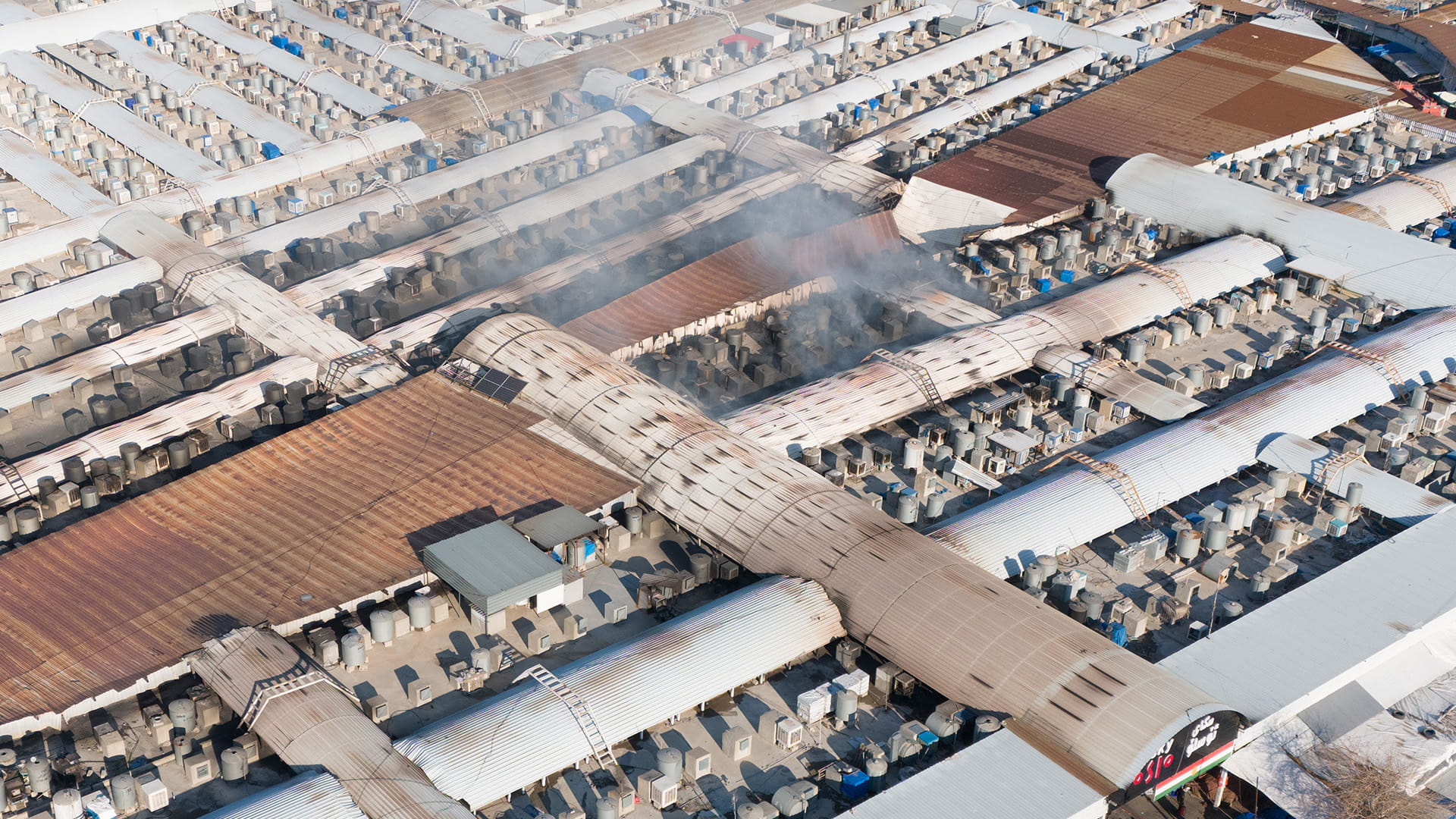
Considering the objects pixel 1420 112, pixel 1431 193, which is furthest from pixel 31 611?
pixel 1420 112

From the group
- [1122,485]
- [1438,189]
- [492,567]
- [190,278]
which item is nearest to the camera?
[492,567]

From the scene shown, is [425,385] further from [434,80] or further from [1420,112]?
[1420,112]

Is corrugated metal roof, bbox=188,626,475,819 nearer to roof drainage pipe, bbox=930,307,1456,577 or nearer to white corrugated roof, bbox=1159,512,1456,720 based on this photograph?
roof drainage pipe, bbox=930,307,1456,577

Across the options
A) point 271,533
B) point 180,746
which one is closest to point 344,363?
point 271,533

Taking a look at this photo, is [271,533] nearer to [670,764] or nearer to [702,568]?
[702,568]

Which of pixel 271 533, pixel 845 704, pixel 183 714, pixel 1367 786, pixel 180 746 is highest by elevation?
pixel 271 533

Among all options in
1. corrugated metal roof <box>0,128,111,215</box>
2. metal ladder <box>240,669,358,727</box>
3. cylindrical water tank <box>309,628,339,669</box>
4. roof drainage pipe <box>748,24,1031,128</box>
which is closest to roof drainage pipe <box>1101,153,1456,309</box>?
roof drainage pipe <box>748,24,1031,128</box>

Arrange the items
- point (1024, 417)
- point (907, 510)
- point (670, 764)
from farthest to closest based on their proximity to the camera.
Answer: point (1024, 417) < point (907, 510) < point (670, 764)
